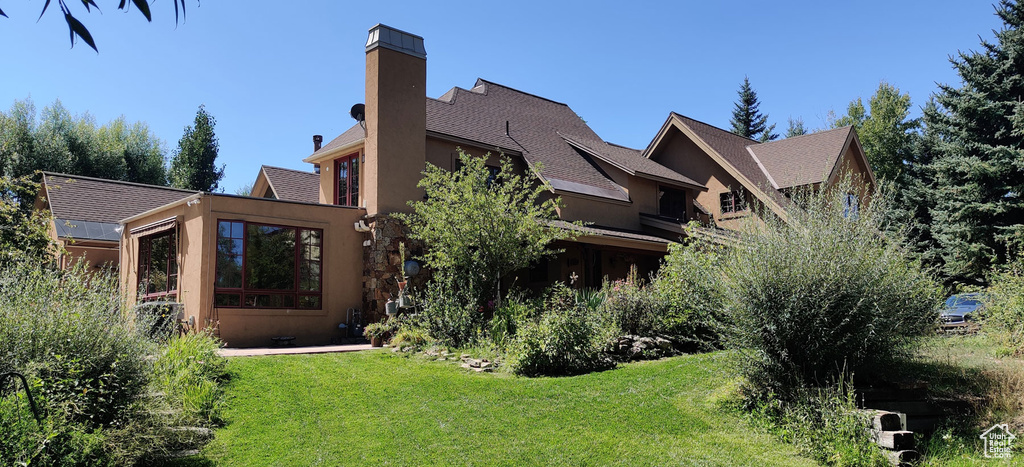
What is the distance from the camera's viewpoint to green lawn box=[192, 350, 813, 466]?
6340 millimetres

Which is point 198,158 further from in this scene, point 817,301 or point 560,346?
point 817,301

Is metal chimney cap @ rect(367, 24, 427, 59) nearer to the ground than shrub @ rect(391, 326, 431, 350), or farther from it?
farther from it

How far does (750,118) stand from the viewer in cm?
4372

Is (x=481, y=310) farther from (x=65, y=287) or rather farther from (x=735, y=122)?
(x=735, y=122)

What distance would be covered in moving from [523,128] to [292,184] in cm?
710

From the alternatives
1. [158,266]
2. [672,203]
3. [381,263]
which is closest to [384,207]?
[381,263]

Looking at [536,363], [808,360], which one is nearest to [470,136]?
[536,363]

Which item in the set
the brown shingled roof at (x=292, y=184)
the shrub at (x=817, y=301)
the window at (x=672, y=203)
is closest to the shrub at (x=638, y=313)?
the shrub at (x=817, y=301)

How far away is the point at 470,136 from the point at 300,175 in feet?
19.9

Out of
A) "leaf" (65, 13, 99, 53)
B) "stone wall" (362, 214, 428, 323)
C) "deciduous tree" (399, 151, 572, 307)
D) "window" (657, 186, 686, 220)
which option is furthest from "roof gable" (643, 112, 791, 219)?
"leaf" (65, 13, 99, 53)

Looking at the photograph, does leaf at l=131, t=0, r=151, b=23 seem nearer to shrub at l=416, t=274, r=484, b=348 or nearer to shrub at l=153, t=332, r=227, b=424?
shrub at l=153, t=332, r=227, b=424

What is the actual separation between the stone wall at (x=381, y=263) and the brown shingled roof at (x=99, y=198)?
698 centimetres

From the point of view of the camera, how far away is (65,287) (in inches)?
287

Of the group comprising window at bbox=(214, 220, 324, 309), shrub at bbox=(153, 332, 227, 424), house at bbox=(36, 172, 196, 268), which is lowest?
shrub at bbox=(153, 332, 227, 424)
